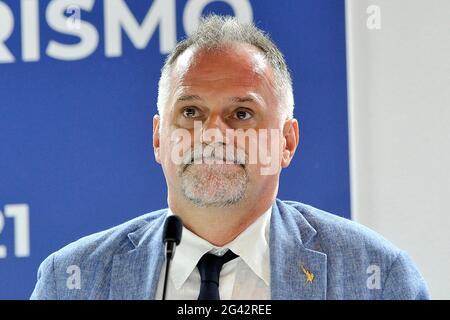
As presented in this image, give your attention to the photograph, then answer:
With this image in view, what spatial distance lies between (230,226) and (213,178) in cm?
15

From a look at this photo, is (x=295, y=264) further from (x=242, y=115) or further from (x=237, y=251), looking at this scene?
(x=242, y=115)

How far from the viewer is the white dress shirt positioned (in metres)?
2.04

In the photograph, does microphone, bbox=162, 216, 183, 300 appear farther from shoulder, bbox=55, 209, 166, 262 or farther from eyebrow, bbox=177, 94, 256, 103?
eyebrow, bbox=177, 94, 256, 103

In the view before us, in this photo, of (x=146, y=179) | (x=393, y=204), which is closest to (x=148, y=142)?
(x=146, y=179)

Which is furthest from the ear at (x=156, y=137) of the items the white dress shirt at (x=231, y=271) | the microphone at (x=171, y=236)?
the microphone at (x=171, y=236)

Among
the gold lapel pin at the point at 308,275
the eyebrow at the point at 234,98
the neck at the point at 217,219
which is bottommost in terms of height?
the gold lapel pin at the point at 308,275

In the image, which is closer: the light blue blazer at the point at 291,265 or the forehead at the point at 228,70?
the light blue blazer at the point at 291,265

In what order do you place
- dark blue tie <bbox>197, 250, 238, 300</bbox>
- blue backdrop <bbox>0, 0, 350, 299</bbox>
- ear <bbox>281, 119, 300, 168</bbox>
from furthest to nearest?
blue backdrop <bbox>0, 0, 350, 299</bbox>, ear <bbox>281, 119, 300, 168</bbox>, dark blue tie <bbox>197, 250, 238, 300</bbox>

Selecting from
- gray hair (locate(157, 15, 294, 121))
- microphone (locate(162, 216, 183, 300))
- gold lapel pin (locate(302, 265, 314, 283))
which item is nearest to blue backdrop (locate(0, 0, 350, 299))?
gray hair (locate(157, 15, 294, 121))

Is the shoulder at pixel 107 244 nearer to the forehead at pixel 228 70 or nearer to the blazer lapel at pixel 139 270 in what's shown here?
the blazer lapel at pixel 139 270

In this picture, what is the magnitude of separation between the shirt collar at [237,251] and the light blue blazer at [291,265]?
33mm

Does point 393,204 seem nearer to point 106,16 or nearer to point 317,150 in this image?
point 317,150

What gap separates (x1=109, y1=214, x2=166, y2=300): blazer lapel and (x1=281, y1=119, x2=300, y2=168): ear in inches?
16.0

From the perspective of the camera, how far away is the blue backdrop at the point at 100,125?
8.38 ft
